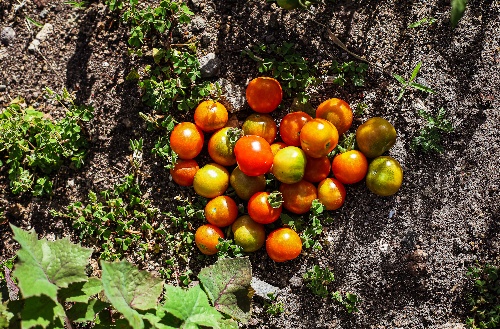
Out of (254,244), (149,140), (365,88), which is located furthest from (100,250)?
(365,88)

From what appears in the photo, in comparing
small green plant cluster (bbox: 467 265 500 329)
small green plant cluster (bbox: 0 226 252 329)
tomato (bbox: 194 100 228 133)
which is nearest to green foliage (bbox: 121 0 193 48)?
tomato (bbox: 194 100 228 133)

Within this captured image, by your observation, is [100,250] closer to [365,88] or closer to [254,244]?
[254,244]

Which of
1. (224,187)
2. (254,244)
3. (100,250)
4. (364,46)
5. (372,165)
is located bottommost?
(100,250)

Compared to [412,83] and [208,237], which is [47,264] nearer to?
[208,237]

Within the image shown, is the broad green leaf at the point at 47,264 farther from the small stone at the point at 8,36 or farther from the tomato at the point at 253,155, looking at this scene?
the small stone at the point at 8,36

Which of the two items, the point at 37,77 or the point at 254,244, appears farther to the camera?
the point at 37,77

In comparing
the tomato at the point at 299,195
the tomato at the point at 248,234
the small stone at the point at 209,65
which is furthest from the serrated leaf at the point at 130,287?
the small stone at the point at 209,65

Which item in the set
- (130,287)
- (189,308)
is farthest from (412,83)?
(130,287)
